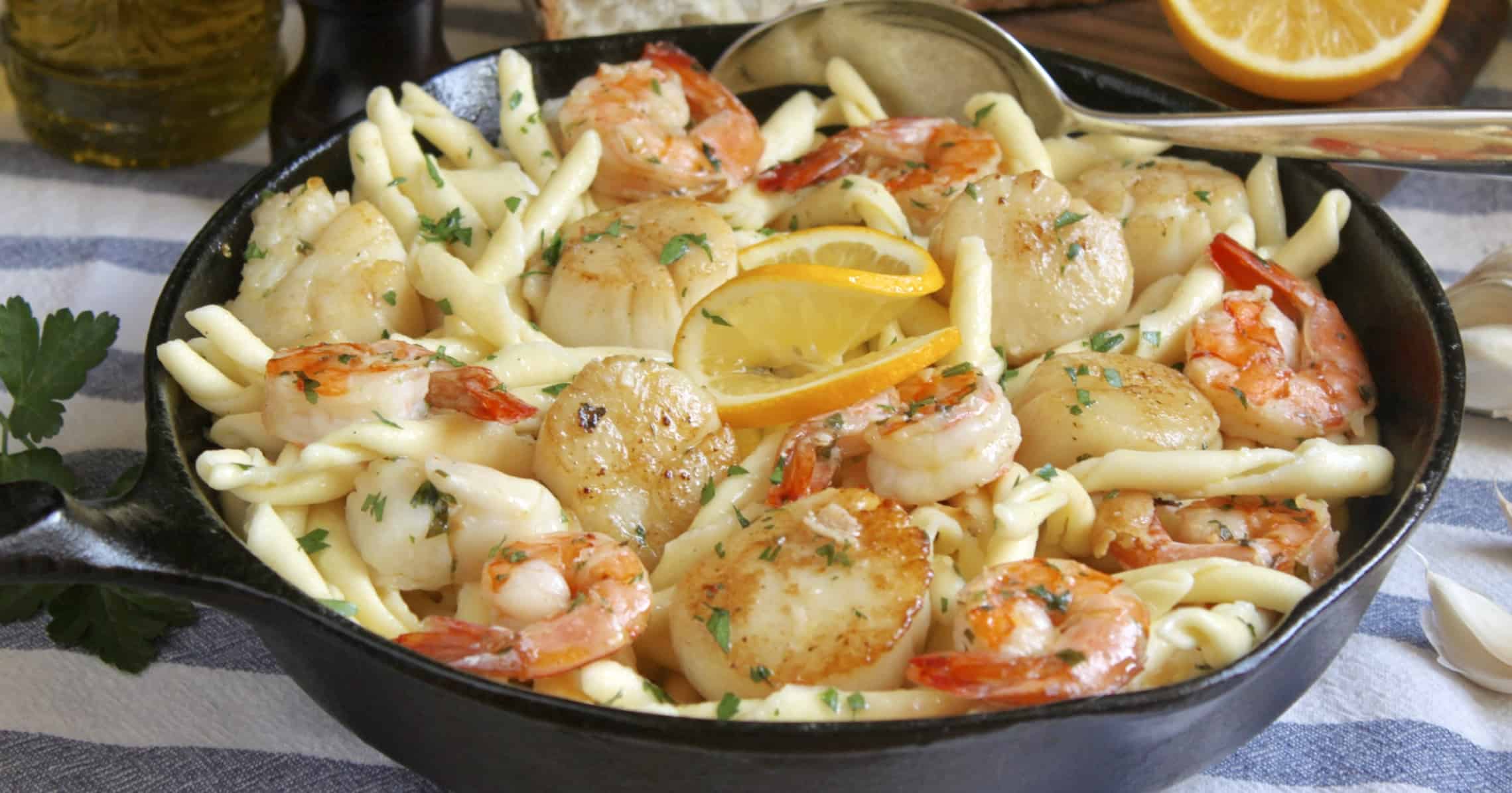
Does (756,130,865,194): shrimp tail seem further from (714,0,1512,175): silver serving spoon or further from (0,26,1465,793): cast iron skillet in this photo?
(0,26,1465,793): cast iron skillet

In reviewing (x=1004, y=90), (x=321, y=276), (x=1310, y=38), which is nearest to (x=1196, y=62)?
(x=1310, y=38)

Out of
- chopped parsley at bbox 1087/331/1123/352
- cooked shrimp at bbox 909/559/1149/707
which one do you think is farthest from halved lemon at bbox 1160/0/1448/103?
cooked shrimp at bbox 909/559/1149/707

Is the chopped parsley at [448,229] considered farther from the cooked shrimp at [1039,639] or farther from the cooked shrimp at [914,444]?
the cooked shrimp at [1039,639]

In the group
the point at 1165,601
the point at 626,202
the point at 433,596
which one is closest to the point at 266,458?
the point at 433,596

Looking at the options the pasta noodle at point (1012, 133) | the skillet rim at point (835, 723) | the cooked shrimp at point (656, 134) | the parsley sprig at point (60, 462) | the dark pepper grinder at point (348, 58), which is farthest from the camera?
the dark pepper grinder at point (348, 58)

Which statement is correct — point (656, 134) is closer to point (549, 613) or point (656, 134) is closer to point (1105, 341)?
point (1105, 341)

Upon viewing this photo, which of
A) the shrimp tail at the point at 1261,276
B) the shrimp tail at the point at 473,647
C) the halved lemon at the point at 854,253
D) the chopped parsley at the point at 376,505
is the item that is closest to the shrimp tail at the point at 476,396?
the chopped parsley at the point at 376,505

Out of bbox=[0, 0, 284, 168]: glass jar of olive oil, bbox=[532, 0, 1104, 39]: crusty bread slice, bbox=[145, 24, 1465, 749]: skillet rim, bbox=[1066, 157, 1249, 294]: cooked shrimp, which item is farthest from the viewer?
bbox=[532, 0, 1104, 39]: crusty bread slice

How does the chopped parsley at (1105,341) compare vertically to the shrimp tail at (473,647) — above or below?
above

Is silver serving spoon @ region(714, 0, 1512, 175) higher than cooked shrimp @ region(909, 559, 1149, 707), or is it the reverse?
silver serving spoon @ region(714, 0, 1512, 175)
